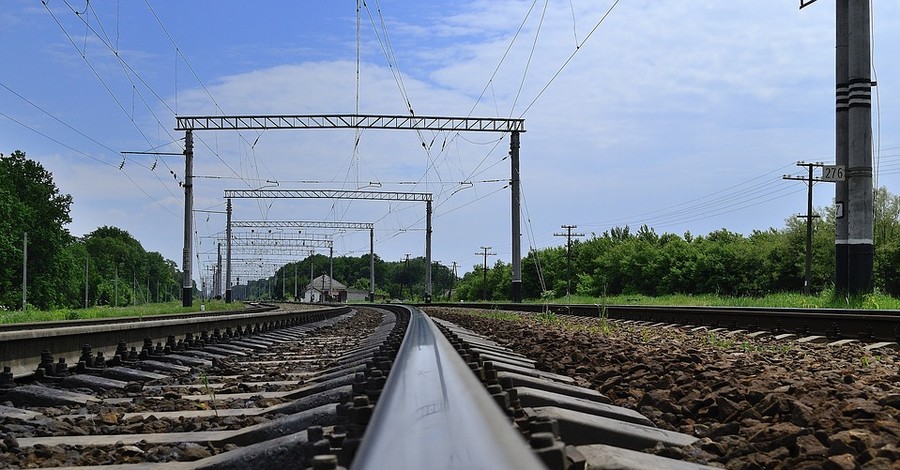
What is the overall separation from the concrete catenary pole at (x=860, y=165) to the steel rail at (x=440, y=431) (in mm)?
14586

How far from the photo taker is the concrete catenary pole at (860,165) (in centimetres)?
1559

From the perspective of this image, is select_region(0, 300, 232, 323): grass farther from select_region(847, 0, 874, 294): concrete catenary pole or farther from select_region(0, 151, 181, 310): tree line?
select_region(0, 151, 181, 310): tree line

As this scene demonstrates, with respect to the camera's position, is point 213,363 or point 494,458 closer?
point 494,458

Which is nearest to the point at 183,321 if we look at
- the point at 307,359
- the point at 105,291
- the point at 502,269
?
the point at 307,359

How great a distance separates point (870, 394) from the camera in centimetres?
383

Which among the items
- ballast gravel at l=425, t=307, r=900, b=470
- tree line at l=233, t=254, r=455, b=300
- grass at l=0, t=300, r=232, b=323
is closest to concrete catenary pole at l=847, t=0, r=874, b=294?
ballast gravel at l=425, t=307, r=900, b=470

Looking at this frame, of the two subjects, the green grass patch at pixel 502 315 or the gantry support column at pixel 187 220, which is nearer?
the green grass patch at pixel 502 315

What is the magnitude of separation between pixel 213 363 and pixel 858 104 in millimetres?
12844

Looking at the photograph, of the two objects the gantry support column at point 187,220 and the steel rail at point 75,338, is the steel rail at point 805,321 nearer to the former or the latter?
the steel rail at point 75,338

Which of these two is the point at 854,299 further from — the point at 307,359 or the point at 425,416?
the point at 425,416

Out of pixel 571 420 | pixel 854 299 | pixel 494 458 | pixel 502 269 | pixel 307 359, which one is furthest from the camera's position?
pixel 502 269

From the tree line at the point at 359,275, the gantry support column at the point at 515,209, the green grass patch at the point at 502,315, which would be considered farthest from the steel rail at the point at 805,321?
the tree line at the point at 359,275

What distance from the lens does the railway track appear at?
73.2 inches

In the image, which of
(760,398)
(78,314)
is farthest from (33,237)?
(760,398)
